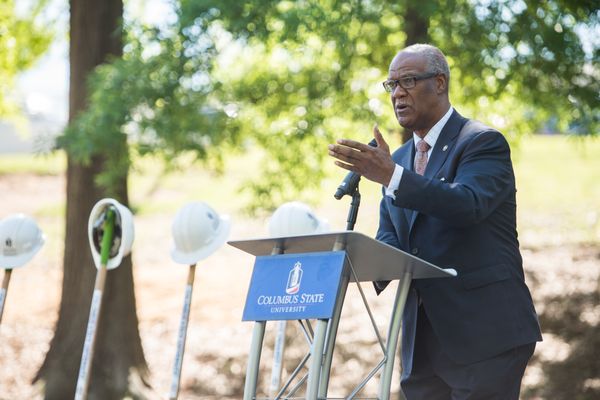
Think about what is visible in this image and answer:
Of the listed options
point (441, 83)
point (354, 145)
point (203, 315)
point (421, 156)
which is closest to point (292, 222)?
point (421, 156)

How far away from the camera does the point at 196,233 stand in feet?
16.5

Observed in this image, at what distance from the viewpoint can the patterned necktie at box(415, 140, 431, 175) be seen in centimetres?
376

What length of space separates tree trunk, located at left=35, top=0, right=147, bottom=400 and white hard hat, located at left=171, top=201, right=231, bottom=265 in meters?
2.99

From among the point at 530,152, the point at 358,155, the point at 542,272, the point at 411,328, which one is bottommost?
the point at 411,328

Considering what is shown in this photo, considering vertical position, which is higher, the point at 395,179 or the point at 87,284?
the point at 87,284

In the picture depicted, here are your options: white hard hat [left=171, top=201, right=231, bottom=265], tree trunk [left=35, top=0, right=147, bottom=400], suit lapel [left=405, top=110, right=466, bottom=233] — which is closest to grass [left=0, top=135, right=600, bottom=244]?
tree trunk [left=35, top=0, right=147, bottom=400]

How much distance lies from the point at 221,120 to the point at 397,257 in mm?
3923

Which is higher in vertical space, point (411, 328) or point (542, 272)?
point (542, 272)

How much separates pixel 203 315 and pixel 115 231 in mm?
6244

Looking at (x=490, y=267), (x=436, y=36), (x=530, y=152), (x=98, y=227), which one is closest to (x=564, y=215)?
(x=530, y=152)

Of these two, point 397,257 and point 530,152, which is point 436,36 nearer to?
point 397,257

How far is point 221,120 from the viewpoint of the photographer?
6992 mm

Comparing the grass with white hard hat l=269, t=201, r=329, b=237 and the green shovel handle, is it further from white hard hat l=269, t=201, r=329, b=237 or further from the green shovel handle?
white hard hat l=269, t=201, r=329, b=237

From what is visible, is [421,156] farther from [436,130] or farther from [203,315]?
[203,315]
